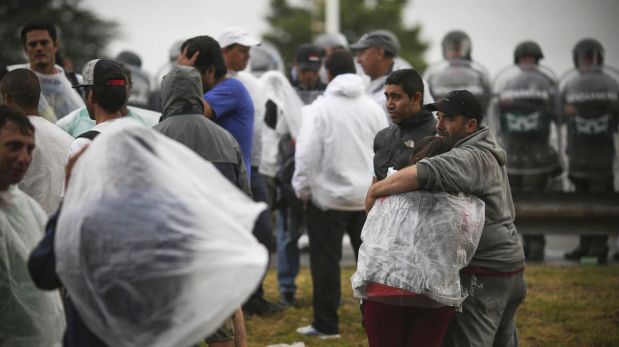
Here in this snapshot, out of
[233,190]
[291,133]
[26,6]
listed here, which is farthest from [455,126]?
[26,6]

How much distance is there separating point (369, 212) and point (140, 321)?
179 centimetres

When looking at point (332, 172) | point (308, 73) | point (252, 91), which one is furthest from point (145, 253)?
point (308, 73)

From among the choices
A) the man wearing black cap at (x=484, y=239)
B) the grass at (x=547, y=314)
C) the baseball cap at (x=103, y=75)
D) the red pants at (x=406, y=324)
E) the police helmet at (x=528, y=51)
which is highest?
the baseball cap at (x=103, y=75)

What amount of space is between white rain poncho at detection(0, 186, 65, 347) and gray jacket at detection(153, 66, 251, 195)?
1.24 meters

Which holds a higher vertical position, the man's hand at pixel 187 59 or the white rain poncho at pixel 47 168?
the man's hand at pixel 187 59

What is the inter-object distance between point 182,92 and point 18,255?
5.21 feet

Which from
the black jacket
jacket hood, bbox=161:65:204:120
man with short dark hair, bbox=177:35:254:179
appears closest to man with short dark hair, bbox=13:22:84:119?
man with short dark hair, bbox=177:35:254:179

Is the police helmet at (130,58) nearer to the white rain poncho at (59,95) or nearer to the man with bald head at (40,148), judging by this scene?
the white rain poncho at (59,95)

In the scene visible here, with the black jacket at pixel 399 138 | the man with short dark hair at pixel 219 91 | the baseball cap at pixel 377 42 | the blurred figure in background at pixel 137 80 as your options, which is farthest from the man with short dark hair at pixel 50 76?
the blurred figure in background at pixel 137 80

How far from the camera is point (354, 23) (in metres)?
62.0

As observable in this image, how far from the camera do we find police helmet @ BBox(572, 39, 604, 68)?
11.8m

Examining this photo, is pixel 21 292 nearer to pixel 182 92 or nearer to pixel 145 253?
pixel 145 253

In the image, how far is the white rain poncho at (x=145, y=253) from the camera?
11.6 feet

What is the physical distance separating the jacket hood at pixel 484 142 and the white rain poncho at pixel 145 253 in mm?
1799
